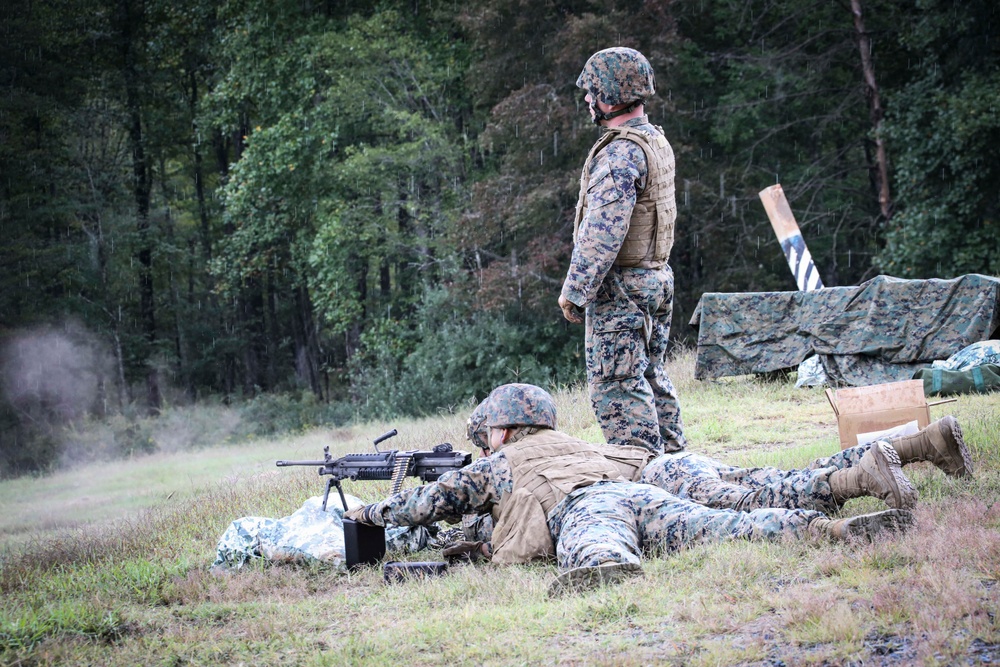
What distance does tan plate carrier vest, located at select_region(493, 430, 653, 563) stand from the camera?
17.4ft

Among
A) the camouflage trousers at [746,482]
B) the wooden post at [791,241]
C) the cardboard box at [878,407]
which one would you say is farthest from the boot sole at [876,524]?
the wooden post at [791,241]

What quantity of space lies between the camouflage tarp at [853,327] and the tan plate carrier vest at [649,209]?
5.29 m

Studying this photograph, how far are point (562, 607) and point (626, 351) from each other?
87.3 inches

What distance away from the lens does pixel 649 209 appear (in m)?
6.41

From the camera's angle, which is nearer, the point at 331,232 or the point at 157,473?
the point at 157,473

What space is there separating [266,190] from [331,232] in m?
2.70

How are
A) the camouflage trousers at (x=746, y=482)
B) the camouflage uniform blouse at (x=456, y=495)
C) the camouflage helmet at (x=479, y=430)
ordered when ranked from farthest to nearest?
the camouflage helmet at (x=479, y=430)
the camouflage uniform blouse at (x=456, y=495)
the camouflage trousers at (x=746, y=482)

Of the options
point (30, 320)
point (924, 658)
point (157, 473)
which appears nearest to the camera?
point (924, 658)

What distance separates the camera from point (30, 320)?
2627 cm

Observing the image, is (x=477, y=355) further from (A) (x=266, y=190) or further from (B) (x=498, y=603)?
(B) (x=498, y=603)

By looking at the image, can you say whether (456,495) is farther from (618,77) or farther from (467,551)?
(618,77)

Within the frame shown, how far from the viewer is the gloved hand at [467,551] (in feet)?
18.5

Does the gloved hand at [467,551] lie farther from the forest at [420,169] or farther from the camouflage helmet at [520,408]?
the forest at [420,169]

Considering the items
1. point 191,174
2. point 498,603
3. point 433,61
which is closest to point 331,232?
point 433,61
